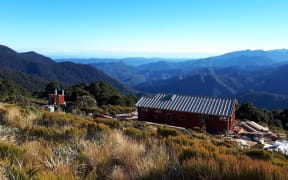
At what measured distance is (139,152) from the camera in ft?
16.1

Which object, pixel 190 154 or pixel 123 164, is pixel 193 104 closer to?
pixel 190 154

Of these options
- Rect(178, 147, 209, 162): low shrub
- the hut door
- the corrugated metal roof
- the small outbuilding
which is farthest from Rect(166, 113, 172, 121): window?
Rect(178, 147, 209, 162): low shrub

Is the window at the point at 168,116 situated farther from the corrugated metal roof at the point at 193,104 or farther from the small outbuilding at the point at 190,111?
the corrugated metal roof at the point at 193,104

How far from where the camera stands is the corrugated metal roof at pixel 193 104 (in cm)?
2489

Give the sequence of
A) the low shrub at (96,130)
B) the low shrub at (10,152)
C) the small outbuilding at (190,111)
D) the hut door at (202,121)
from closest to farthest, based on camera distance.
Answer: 1. the low shrub at (10,152)
2. the low shrub at (96,130)
3. the small outbuilding at (190,111)
4. the hut door at (202,121)

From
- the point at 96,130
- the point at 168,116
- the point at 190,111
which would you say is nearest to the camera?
the point at 96,130

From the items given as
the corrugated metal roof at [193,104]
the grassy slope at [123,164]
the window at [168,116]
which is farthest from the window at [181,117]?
the grassy slope at [123,164]

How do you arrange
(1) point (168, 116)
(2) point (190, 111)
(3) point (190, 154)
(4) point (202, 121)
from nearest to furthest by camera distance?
(3) point (190, 154), (4) point (202, 121), (2) point (190, 111), (1) point (168, 116)

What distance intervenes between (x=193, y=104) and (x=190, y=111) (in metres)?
1.06

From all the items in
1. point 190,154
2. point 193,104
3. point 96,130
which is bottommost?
point 193,104

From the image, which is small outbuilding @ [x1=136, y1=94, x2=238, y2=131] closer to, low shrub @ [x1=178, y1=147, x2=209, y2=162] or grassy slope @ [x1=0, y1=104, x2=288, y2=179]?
grassy slope @ [x1=0, y1=104, x2=288, y2=179]

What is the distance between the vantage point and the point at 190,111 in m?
25.4

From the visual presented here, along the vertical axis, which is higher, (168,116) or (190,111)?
(190,111)

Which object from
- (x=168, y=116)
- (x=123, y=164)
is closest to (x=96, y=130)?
(x=123, y=164)
